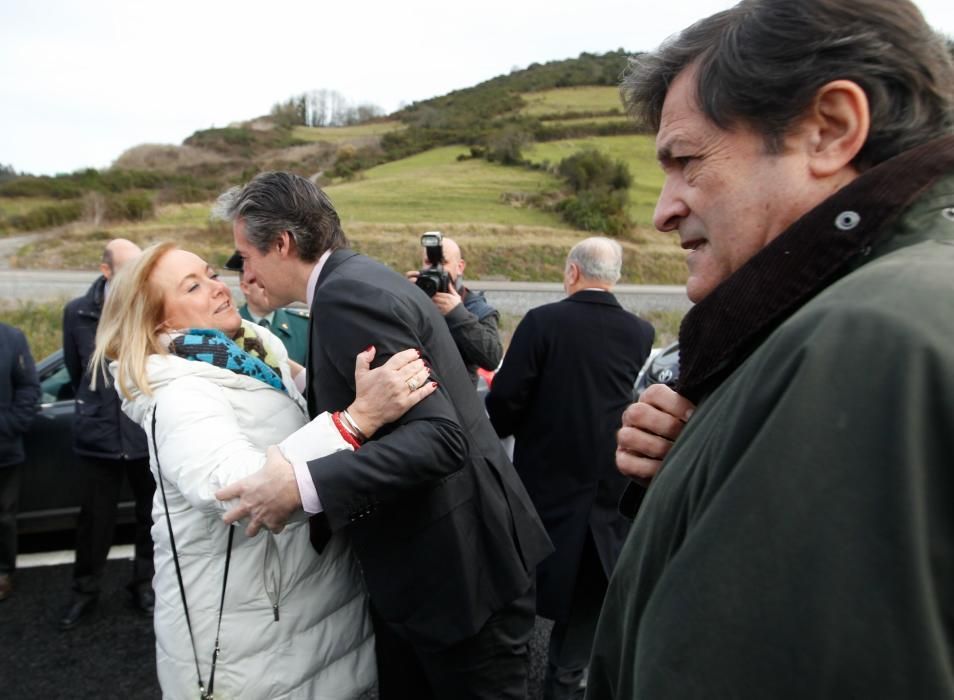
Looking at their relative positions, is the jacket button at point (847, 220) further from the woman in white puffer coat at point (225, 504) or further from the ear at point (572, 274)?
the ear at point (572, 274)

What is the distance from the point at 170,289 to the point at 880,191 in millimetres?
1953

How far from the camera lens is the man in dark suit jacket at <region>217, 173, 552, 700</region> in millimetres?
1680

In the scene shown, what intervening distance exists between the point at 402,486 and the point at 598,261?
1.84 metres

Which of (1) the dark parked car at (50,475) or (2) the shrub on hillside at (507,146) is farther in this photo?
(2) the shrub on hillside at (507,146)

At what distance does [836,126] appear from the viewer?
0.88 meters

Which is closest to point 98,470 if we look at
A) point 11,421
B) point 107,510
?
point 107,510

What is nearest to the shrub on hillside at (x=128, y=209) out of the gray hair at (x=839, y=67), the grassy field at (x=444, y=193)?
the grassy field at (x=444, y=193)

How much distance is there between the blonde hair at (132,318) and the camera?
1943 mm

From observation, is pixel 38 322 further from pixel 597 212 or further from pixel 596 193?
pixel 596 193

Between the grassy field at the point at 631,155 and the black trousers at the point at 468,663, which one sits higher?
the grassy field at the point at 631,155

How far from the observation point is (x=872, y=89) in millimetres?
865

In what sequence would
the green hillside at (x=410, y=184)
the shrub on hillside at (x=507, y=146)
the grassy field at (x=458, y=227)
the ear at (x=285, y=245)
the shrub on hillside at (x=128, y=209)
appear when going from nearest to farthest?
the ear at (x=285, y=245), the grassy field at (x=458, y=227), the green hillside at (x=410, y=184), the shrub on hillside at (x=128, y=209), the shrub on hillside at (x=507, y=146)

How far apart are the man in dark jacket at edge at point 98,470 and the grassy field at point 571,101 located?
6175 centimetres

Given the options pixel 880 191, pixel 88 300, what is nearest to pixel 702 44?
pixel 880 191
